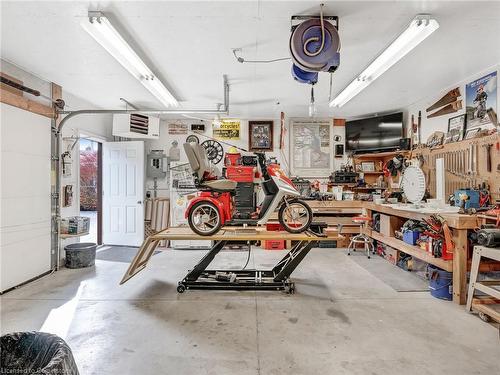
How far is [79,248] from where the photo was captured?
452 cm

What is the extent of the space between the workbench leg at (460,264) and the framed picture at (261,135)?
4.31 metres

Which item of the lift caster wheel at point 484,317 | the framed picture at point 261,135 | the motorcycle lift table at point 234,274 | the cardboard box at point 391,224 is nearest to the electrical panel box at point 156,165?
the framed picture at point 261,135

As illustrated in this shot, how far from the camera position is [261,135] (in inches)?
261

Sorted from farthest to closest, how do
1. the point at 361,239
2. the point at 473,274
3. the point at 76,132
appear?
the point at 361,239, the point at 76,132, the point at 473,274

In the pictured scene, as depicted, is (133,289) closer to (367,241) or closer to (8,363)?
(8,363)

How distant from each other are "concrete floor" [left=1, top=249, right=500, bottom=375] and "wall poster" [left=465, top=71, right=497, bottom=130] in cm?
267

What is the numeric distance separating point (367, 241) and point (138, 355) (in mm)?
4598

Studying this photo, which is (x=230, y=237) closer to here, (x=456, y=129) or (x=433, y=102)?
(x=456, y=129)

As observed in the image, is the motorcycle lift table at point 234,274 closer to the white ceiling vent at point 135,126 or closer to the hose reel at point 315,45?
the hose reel at point 315,45

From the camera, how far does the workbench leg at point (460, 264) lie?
3043 millimetres

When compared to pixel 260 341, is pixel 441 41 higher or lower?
higher

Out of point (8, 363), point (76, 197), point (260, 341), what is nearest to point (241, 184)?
point (260, 341)

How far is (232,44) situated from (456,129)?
3.83m

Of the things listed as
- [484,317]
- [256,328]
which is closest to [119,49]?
[256,328]
